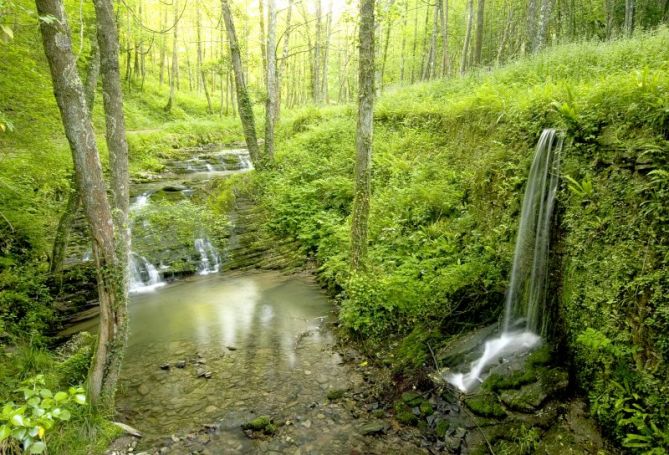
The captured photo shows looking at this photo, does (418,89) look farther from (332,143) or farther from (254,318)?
(254,318)

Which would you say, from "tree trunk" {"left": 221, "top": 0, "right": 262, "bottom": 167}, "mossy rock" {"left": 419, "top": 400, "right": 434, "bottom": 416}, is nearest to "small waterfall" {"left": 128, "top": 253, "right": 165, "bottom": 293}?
"tree trunk" {"left": 221, "top": 0, "right": 262, "bottom": 167}

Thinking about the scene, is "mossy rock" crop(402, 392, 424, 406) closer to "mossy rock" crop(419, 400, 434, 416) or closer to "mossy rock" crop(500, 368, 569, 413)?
"mossy rock" crop(419, 400, 434, 416)

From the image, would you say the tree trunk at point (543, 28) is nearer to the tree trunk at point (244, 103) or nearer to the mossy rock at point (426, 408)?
the tree trunk at point (244, 103)

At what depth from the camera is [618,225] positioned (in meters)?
4.65

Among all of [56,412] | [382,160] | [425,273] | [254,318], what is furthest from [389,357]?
[382,160]

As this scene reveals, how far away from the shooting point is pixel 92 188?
15.9 ft

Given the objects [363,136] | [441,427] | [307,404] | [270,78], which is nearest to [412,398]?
[441,427]

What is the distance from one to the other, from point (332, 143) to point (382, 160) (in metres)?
4.25

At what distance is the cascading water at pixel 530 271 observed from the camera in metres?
5.75

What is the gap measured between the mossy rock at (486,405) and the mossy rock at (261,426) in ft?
8.63

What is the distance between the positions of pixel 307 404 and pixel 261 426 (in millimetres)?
754

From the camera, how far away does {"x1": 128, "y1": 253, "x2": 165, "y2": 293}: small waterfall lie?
32.7ft

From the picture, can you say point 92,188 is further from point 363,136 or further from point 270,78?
point 270,78

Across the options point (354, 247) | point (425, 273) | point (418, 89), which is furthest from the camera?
point (418, 89)
